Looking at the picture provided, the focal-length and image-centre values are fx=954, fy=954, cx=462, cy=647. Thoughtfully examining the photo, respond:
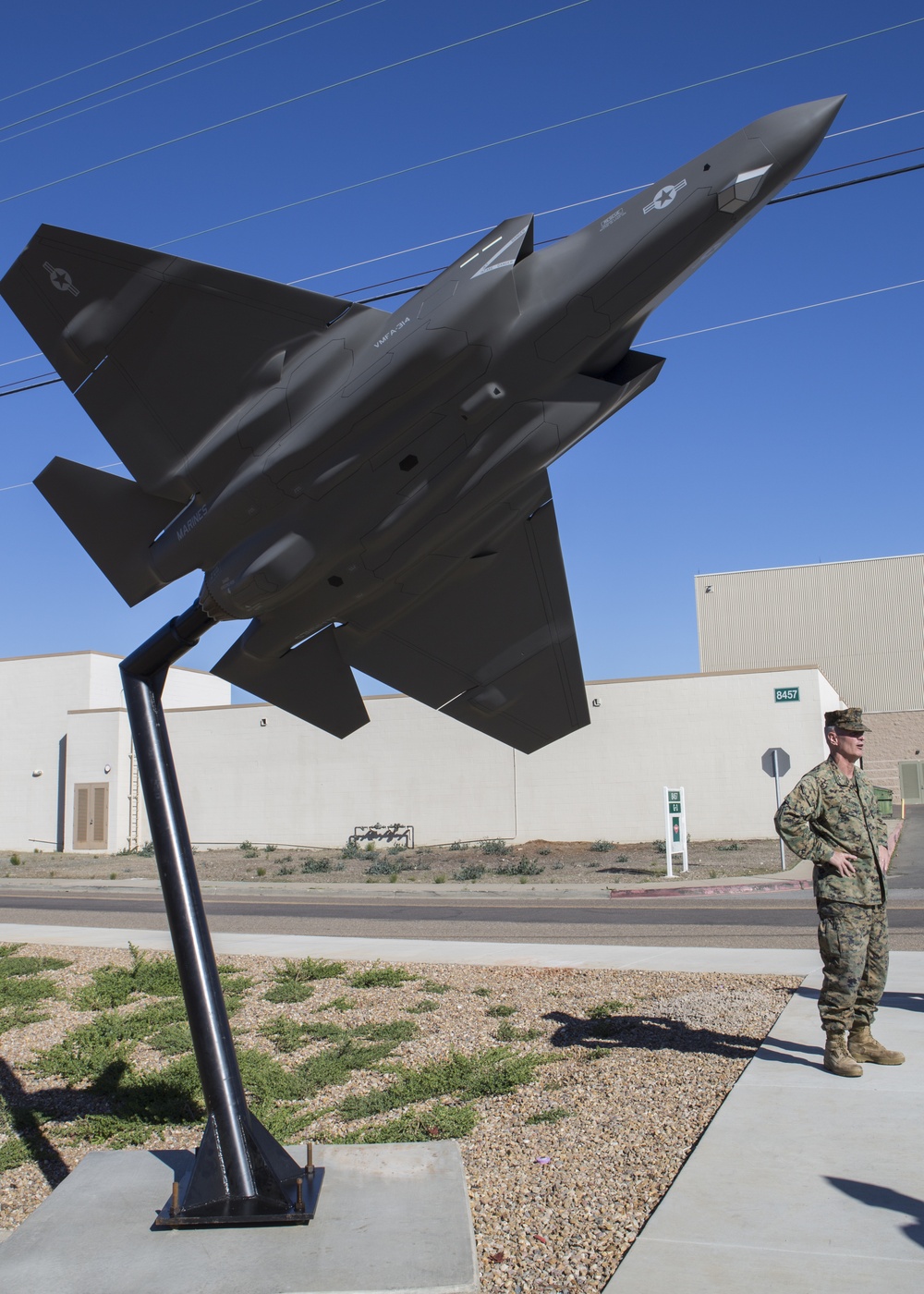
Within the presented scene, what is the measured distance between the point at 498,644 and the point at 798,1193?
3.76 metres

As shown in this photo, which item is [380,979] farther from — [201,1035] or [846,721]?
[846,721]

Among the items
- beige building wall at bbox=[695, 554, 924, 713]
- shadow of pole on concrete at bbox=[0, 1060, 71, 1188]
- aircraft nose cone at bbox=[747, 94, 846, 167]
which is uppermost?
beige building wall at bbox=[695, 554, 924, 713]

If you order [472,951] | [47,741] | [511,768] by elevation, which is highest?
[47,741]

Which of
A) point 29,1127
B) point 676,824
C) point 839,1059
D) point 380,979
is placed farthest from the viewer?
point 676,824

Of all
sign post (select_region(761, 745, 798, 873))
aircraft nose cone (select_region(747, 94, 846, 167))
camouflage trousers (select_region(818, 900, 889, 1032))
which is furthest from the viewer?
sign post (select_region(761, 745, 798, 873))

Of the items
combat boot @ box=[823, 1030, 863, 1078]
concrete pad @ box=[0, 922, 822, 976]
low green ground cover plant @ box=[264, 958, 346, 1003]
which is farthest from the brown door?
combat boot @ box=[823, 1030, 863, 1078]

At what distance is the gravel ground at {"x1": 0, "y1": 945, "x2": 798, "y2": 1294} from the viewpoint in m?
4.46

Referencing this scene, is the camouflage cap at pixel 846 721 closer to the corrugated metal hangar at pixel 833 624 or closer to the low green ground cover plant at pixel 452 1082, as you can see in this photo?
the low green ground cover plant at pixel 452 1082

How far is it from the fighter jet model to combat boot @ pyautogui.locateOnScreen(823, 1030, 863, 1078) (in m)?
3.72

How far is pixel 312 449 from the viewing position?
5305mm

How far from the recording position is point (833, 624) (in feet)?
201

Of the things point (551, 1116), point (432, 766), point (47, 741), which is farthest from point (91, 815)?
point (551, 1116)

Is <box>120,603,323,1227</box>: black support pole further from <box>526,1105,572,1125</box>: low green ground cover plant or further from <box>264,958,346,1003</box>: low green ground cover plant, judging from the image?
<box>264,958,346,1003</box>: low green ground cover plant

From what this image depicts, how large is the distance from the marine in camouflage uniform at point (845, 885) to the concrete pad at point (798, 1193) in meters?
0.27
